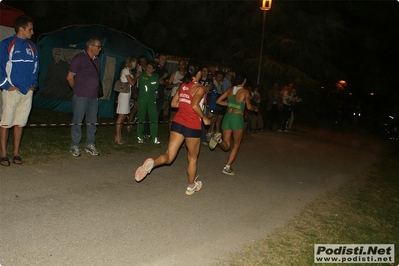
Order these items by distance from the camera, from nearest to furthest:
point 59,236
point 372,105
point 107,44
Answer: point 59,236 → point 107,44 → point 372,105

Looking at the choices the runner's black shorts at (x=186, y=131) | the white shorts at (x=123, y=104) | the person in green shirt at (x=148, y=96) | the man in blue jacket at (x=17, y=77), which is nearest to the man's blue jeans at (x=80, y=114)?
the man in blue jacket at (x=17, y=77)

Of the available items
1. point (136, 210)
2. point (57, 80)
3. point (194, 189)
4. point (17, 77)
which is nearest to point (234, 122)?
point (194, 189)

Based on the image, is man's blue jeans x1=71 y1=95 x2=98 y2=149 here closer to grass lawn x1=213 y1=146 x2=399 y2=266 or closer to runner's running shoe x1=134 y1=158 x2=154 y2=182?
runner's running shoe x1=134 y1=158 x2=154 y2=182

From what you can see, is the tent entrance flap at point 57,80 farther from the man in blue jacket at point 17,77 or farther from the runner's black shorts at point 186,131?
the runner's black shorts at point 186,131

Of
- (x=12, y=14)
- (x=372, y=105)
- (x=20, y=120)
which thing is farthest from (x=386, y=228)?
(x=372, y=105)

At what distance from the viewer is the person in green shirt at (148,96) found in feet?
31.1

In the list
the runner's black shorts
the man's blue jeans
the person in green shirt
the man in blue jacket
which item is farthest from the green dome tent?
the runner's black shorts

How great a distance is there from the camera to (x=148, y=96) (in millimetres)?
9617

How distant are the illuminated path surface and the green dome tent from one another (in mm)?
6518

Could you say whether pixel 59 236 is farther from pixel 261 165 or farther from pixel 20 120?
pixel 261 165

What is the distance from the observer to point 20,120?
659 centimetres

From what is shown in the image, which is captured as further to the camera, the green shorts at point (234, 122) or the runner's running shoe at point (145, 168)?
the green shorts at point (234, 122)

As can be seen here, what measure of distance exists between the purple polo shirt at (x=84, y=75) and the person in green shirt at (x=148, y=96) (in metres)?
1.99

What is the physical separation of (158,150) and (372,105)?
42529 mm
